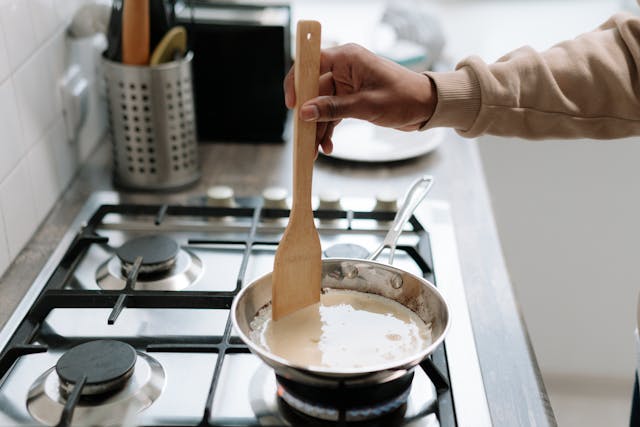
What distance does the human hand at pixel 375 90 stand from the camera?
2.70 ft

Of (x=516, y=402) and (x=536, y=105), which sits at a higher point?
(x=536, y=105)

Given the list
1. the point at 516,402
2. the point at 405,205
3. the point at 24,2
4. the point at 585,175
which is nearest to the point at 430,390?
the point at 516,402

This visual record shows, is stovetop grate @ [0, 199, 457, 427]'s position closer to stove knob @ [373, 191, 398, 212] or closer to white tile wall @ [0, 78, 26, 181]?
stove knob @ [373, 191, 398, 212]

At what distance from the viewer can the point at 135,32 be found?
120 cm

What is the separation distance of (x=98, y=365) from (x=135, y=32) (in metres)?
0.60

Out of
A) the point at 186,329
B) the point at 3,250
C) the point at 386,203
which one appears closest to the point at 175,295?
the point at 186,329

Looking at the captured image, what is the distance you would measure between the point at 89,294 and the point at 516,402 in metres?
0.49

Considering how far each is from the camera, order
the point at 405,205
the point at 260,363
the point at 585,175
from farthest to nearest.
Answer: the point at 585,175 → the point at 405,205 → the point at 260,363

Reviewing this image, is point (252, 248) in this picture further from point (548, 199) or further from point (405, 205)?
point (548, 199)

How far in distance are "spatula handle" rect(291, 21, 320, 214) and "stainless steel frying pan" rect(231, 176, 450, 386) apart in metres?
0.09

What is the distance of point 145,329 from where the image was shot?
897 mm

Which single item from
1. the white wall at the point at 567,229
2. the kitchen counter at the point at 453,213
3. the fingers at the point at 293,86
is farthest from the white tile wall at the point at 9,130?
the white wall at the point at 567,229

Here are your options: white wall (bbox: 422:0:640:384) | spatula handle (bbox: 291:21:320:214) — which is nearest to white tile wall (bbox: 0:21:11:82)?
spatula handle (bbox: 291:21:320:214)

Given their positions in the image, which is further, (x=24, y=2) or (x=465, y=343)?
(x=24, y=2)
